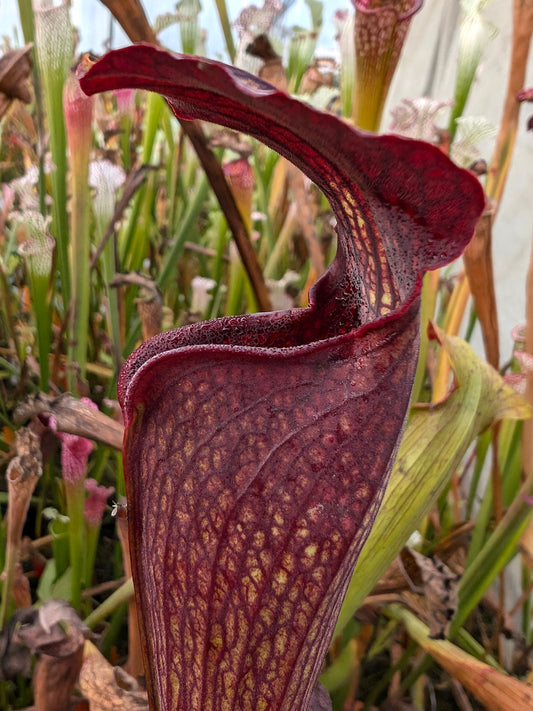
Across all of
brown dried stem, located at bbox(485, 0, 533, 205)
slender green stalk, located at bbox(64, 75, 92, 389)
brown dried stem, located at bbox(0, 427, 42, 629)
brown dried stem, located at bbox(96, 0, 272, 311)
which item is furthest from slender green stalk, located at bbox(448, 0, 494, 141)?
brown dried stem, located at bbox(0, 427, 42, 629)

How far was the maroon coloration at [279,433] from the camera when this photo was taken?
18 centimetres

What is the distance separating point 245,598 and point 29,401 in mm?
226

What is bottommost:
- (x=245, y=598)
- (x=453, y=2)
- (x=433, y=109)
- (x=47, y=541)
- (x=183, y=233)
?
(x=47, y=541)

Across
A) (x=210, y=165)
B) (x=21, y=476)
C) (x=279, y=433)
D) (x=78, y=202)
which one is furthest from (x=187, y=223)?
(x=279, y=433)

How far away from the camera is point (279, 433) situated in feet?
0.70

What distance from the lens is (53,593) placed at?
51 centimetres

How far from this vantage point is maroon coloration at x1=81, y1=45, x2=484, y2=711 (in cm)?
18

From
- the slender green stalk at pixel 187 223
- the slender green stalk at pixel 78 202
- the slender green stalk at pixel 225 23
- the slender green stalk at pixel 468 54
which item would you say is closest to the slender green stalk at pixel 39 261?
the slender green stalk at pixel 78 202

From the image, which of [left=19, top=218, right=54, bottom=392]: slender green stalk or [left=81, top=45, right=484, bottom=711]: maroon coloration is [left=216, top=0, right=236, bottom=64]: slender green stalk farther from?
[left=81, top=45, right=484, bottom=711]: maroon coloration

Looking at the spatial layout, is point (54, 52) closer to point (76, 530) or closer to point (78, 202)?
point (78, 202)

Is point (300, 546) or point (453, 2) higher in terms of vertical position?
point (453, 2)

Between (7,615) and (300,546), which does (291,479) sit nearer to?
(300,546)

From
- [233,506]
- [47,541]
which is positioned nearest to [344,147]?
[233,506]

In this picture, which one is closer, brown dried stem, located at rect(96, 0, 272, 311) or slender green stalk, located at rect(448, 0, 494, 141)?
brown dried stem, located at rect(96, 0, 272, 311)
